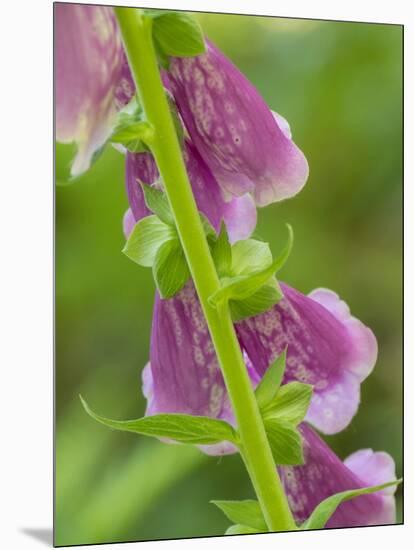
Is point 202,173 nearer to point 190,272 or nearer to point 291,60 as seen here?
point 190,272

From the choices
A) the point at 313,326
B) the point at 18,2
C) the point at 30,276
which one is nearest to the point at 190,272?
the point at 313,326

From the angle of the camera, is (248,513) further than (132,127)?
Yes

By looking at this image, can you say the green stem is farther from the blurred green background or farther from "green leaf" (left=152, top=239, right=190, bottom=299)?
the blurred green background

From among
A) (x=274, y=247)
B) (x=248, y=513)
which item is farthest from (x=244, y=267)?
(x=274, y=247)

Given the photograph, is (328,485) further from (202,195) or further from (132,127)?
(132,127)

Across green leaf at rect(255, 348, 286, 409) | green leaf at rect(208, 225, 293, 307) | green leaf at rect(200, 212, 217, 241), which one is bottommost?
green leaf at rect(255, 348, 286, 409)

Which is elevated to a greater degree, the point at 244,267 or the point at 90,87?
the point at 90,87

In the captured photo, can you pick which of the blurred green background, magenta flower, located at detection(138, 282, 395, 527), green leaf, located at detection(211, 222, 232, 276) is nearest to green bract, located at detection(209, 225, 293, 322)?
green leaf, located at detection(211, 222, 232, 276)

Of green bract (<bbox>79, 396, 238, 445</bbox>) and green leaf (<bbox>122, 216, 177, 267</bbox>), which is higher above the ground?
green leaf (<bbox>122, 216, 177, 267</bbox>)
